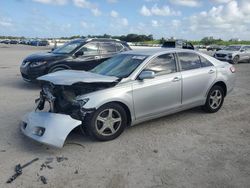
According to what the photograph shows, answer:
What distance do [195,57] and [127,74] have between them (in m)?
1.95

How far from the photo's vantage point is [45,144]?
4922mm

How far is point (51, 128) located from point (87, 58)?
261 inches

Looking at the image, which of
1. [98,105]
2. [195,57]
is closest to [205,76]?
[195,57]

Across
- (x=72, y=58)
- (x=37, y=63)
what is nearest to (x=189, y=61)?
(x=72, y=58)

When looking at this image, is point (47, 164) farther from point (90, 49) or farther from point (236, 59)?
point (236, 59)

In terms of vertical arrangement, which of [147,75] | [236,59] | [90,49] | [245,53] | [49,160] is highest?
[147,75]

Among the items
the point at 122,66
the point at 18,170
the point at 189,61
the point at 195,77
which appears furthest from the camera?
the point at 189,61

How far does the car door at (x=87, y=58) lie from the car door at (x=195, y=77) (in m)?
5.06

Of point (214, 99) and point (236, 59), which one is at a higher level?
point (214, 99)

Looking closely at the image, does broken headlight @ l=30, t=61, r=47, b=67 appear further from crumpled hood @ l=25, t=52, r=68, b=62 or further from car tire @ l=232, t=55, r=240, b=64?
car tire @ l=232, t=55, r=240, b=64

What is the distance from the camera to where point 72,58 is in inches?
441

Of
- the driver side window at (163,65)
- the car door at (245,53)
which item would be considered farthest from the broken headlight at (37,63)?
the car door at (245,53)

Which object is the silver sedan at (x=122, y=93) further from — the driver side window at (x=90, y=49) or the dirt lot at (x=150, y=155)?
the driver side window at (x=90, y=49)

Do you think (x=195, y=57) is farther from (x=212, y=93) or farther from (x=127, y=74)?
(x=127, y=74)
